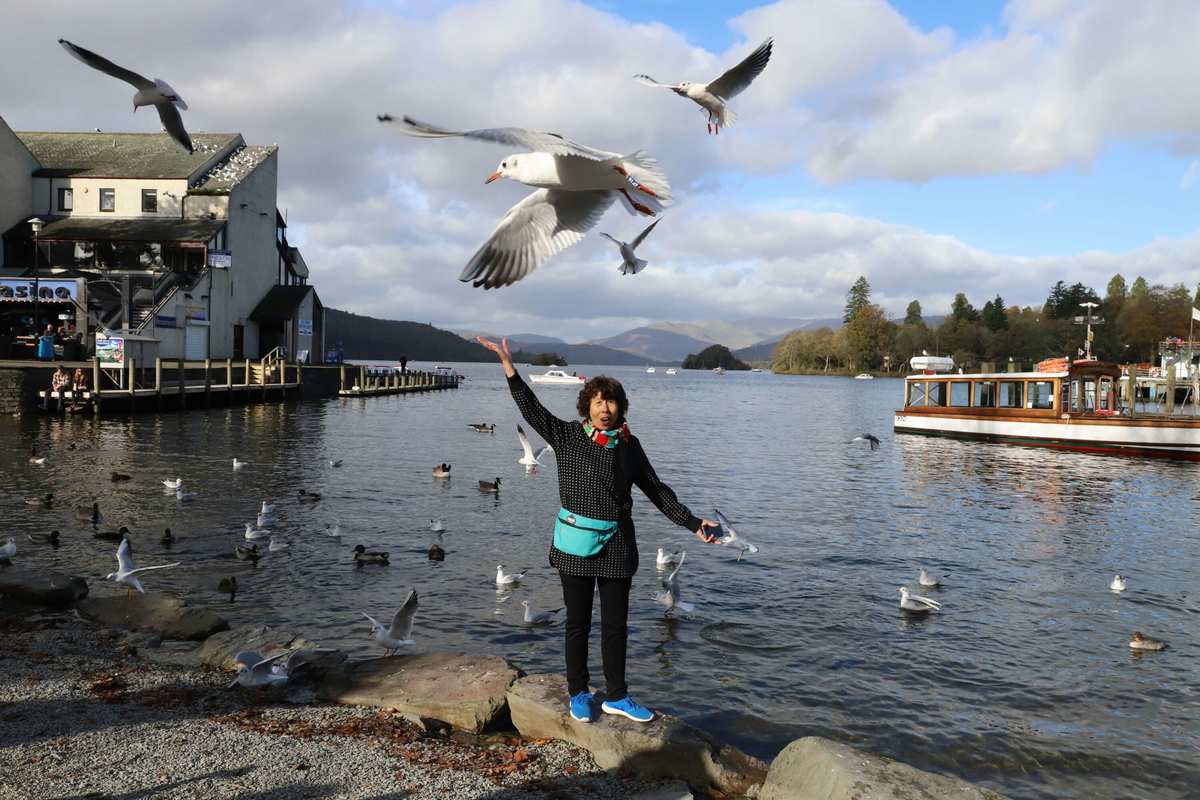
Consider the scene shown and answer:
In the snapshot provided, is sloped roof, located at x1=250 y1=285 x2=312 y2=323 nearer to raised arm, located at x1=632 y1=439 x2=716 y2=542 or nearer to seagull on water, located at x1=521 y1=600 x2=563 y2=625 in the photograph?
seagull on water, located at x1=521 y1=600 x2=563 y2=625

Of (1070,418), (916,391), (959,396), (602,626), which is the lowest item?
(602,626)

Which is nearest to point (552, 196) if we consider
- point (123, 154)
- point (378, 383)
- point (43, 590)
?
point (43, 590)

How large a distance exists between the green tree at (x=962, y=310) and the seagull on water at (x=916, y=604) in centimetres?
17912

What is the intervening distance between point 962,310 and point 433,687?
191545 mm

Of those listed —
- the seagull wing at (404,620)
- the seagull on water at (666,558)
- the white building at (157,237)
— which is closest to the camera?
the seagull wing at (404,620)

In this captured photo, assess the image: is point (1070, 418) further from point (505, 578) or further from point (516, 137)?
point (516, 137)

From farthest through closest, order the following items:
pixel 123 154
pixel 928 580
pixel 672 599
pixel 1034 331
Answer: pixel 1034 331, pixel 123 154, pixel 928 580, pixel 672 599

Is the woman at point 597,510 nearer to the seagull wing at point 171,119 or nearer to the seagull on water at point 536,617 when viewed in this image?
the seagull on water at point 536,617

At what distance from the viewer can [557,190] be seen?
240 inches

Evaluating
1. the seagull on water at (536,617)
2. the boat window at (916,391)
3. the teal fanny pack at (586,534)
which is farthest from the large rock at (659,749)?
the boat window at (916,391)

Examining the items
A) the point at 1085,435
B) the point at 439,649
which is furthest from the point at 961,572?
the point at 1085,435

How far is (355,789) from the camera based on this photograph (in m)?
5.11

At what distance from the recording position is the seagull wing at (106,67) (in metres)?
8.87

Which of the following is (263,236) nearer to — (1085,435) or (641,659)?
(1085,435)
